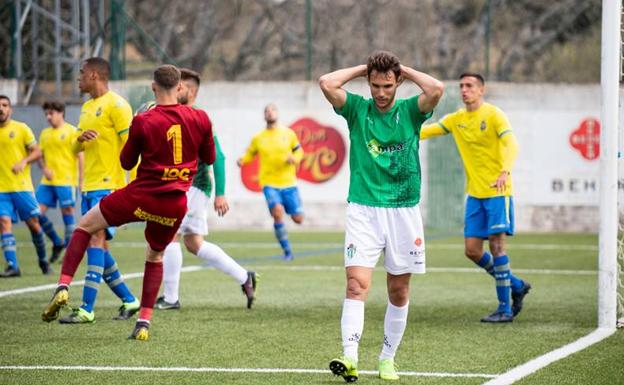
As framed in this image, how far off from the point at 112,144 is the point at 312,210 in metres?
14.3

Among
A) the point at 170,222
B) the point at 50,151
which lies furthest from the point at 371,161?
the point at 50,151

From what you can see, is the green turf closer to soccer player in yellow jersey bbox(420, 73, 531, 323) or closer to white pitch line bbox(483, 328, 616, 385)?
white pitch line bbox(483, 328, 616, 385)

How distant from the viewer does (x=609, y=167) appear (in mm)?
9461

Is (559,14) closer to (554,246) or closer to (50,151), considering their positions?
(554,246)

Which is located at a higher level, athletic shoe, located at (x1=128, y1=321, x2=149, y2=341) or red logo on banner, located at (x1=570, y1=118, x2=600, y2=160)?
red logo on banner, located at (x1=570, y1=118, x2=600, y2=160)

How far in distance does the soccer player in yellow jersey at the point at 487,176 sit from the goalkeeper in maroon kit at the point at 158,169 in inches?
105

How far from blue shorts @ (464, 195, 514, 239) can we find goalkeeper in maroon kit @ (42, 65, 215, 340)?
3.01m

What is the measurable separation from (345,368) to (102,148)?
4.01m

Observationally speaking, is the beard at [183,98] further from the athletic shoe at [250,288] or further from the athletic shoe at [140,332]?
the athletic shoe at [140,332]

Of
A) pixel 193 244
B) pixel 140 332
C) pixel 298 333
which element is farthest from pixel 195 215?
pixel 140 332

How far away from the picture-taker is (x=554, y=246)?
64.8 feet

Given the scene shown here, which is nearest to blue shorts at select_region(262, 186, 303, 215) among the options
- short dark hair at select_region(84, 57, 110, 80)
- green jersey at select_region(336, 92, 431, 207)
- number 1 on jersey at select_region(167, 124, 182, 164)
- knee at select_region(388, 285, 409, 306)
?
short dark hair at select_region(84, 57, 110, 80)

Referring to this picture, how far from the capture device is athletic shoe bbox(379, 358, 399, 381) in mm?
7285

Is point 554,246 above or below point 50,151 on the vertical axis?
below
